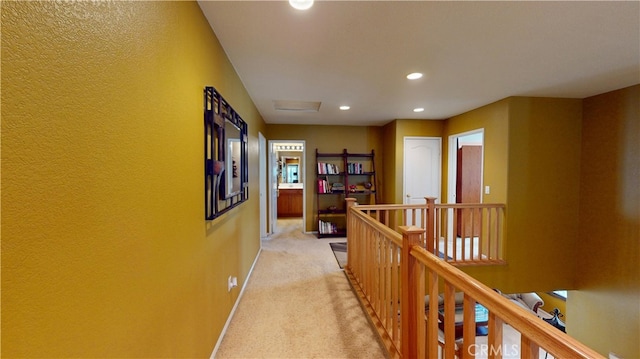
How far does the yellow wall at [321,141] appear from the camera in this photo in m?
5.26

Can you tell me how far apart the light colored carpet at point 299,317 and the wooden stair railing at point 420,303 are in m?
0.17

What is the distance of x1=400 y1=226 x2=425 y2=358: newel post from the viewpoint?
1505mm

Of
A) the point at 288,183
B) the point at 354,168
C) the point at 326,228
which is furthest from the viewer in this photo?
the point at 288,183

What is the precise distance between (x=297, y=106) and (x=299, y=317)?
2.88 m

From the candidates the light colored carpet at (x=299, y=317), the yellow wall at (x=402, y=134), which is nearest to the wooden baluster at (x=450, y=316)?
the light colored carpet at (x=299, y=317)

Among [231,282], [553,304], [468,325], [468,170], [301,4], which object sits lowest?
[553,304]

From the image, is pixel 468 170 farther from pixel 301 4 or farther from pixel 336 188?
pixel 301 4

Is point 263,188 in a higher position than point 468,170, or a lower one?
lower

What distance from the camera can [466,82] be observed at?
2838 millimetres

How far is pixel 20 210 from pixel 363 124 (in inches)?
204

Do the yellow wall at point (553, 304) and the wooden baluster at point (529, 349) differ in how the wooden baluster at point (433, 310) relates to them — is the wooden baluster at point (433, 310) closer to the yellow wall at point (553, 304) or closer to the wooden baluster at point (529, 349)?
the wooden baluster at point (529, 349)

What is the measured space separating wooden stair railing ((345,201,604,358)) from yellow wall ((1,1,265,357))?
1279 millimetres

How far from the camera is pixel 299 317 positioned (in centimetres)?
232

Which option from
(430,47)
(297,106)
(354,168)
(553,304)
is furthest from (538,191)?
(297,106)
